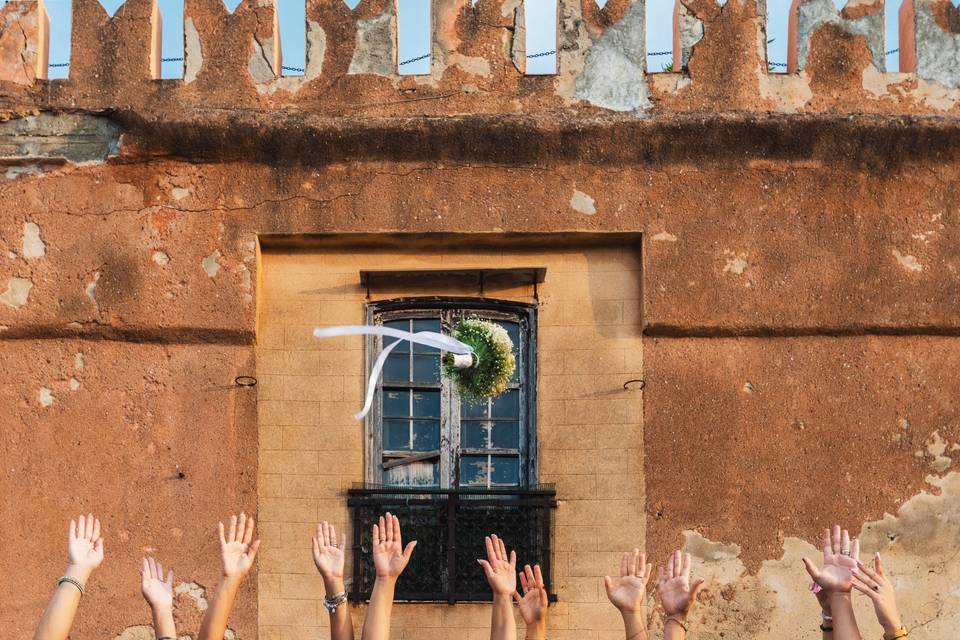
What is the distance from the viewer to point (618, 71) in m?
9.15

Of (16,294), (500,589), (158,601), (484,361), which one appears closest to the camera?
(158,601)

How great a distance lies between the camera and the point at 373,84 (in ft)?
30.0

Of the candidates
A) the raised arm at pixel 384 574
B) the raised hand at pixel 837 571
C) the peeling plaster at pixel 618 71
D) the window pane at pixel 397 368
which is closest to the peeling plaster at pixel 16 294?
the window pane at pixel 397 368

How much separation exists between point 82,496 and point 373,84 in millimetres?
2978

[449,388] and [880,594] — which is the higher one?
[449,388]

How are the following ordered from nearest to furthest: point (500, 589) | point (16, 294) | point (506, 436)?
point (500, 589), point (16, 294), point (506, 436)

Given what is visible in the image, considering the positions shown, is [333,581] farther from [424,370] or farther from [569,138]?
[569,138]

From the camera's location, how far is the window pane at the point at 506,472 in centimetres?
902

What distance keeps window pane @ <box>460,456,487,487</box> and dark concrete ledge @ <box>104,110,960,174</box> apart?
1.81 meters

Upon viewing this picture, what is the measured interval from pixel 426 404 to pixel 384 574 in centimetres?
243

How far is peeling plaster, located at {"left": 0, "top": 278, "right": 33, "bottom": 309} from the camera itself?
352 inches

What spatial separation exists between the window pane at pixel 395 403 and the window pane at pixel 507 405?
21.0 inches

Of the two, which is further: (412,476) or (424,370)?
(424,370)

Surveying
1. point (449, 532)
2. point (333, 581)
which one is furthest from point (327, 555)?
point (449, 532)
